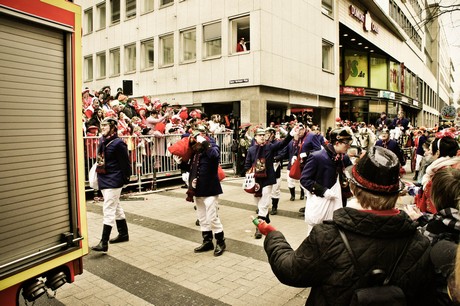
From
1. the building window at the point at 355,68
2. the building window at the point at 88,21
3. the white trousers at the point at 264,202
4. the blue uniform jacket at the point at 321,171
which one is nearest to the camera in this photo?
the blue uniform jacket at the point at 321,171

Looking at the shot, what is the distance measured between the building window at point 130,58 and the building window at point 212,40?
7.12m

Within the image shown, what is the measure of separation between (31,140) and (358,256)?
8.59 feet

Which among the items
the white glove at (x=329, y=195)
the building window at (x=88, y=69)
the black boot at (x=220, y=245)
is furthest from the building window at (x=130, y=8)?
the white glove at (x=329, y=195)

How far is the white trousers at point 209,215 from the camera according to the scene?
582 centimetres

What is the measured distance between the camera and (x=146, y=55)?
25.2m

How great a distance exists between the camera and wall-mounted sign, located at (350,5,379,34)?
28.3m

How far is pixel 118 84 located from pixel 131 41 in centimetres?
335

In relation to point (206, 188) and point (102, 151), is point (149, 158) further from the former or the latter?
point (206, 188)

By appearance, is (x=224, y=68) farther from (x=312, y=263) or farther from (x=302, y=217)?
(x=312, y=263)

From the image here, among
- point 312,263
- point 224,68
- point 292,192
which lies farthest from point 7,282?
point 224,68

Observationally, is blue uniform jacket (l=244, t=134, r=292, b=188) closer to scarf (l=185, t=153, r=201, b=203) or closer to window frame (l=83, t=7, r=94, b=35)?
scarf (l=185, t=153, r=201, b=203)

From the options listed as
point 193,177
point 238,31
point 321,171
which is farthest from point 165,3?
point 321,171

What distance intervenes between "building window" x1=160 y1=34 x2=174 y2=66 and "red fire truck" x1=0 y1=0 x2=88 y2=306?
20.8 m

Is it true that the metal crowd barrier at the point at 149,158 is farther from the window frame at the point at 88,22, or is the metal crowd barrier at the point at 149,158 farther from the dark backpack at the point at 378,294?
the window frame at the point at 88,22
